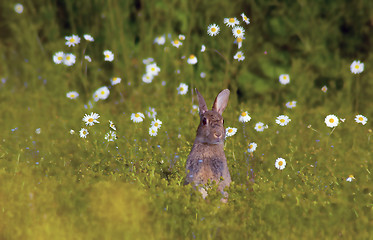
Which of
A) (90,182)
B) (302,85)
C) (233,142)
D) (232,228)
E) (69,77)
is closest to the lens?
(232,228)

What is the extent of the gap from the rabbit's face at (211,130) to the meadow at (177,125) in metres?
0.33

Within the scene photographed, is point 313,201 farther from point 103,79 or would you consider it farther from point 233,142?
point 103,79

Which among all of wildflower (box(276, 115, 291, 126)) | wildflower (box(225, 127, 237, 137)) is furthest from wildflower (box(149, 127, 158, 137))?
wildflower (box(276, 115, 291, 126))

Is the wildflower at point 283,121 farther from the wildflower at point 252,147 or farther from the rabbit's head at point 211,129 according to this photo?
the rabbit's head at point 211,129

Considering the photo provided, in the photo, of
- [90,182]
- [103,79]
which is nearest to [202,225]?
[90,182]

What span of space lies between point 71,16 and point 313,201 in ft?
14.5

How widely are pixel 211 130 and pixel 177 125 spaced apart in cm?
109

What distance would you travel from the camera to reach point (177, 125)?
167 inches

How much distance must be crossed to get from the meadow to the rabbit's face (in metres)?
0.33

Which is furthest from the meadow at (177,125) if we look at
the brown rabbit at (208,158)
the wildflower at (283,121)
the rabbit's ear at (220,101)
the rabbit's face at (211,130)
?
the rabbit's ear at (220,101)

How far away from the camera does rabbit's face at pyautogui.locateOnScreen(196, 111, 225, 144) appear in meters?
3.19

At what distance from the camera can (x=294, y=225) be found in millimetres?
2889

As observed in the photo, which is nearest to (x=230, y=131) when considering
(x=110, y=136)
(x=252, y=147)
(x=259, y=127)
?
(x=252, y=147)

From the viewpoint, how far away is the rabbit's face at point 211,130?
3.19 meters
